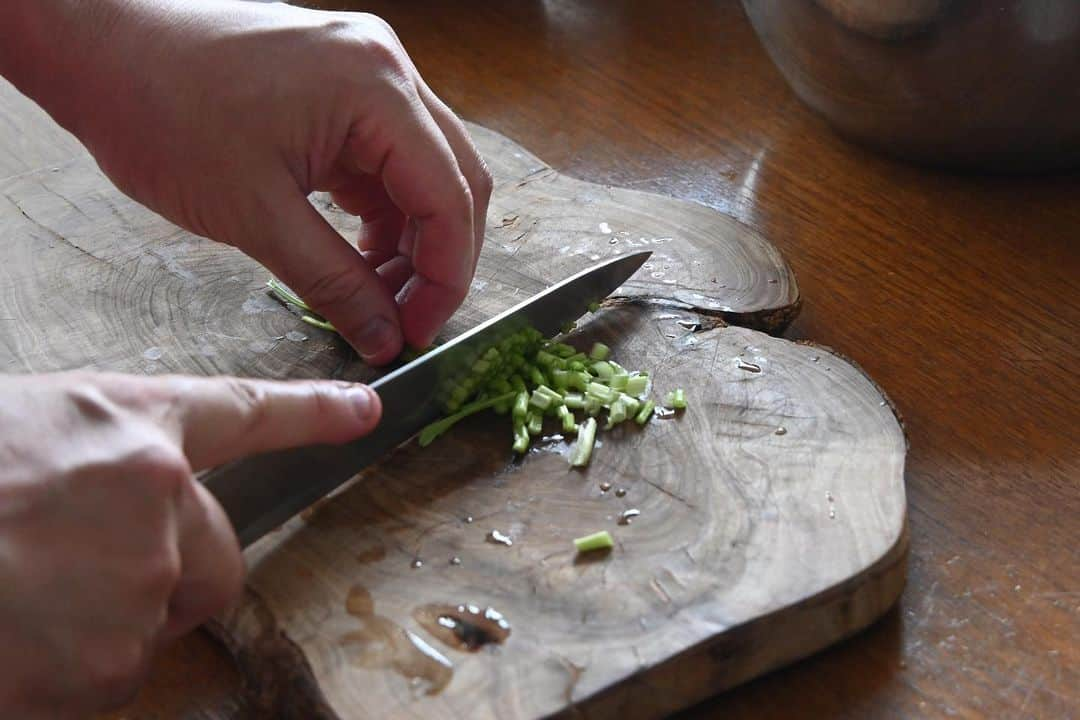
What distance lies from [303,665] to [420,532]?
6.5 inches

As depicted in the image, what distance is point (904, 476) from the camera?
108cm

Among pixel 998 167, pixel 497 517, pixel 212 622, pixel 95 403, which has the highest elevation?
pixel 998 167

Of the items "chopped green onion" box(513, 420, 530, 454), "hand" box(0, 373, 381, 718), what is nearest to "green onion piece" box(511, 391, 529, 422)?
"chopped green onion" box(513, 420, 530, 454)

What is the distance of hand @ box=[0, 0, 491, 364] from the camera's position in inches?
43.1

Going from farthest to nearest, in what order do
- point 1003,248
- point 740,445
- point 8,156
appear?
point 8,156 < point 1003,248 < point 740,445

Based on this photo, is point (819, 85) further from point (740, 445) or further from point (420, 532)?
point (420, 532)

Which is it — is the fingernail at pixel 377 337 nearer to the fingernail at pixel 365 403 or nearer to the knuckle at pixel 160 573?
the fingernail at pixel 365 403

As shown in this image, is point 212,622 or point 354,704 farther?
point 212,622

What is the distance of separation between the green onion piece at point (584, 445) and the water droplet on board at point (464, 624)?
19 centimetres

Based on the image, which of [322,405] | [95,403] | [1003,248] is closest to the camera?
[95,403]

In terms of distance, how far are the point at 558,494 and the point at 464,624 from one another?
17cm

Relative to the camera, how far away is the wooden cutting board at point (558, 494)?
2.91ft

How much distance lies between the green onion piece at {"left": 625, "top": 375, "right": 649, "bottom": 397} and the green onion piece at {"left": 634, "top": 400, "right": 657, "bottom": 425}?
0.02 m

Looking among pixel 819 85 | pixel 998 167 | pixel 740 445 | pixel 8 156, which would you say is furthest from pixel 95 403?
pixel 998 167
